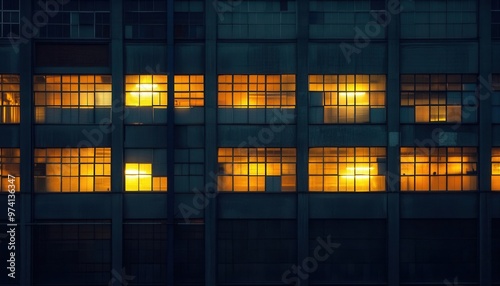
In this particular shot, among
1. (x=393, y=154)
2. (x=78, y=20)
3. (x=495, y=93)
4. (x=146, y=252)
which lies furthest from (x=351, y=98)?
(x=78, y=20)

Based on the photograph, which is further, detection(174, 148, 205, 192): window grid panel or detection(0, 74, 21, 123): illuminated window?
detection(174, 148, 205, 192): window grid panel

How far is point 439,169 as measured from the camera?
24.7 metres

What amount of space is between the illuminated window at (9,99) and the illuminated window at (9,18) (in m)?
2.02

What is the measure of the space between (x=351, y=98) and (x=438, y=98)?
4.21 metres

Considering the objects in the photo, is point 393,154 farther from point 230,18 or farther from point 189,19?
point 189,19

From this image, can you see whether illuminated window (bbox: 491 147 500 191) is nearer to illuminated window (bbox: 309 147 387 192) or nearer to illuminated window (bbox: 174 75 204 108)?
illuminated window (bbox: 309 147 387 192)

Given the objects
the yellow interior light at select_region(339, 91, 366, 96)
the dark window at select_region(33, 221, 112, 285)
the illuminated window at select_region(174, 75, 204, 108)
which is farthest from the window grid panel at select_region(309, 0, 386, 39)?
the dark window at select_region(33, 221, 112, 285)

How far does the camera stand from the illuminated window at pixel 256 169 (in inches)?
967

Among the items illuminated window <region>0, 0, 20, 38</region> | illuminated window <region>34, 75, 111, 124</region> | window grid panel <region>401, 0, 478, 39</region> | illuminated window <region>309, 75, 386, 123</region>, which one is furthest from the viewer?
window grid panel <region>401, 0, 478, 39</region>

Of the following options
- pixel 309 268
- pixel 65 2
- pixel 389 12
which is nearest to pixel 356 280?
pixel 309 268

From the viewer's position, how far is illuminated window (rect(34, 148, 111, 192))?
80.1 ft

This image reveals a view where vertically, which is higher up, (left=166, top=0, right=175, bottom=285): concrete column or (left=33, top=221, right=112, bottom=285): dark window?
(left=166, top=0, right=175, bottom=285): concrete column

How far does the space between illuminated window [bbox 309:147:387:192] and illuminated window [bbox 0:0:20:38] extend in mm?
15234

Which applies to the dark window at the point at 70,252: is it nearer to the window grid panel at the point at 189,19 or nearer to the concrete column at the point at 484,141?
the window grid panel at the point at 189,19
